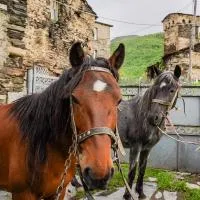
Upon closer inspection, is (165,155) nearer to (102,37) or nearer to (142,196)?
(142,196)

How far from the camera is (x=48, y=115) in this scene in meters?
3.09

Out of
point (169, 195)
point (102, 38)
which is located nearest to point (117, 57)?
point (169, 195)

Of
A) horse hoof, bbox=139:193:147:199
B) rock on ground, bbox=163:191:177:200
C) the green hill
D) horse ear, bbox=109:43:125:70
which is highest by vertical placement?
the green hill

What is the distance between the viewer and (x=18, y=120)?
3.38 meters

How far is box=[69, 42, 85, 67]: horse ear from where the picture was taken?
2.73m

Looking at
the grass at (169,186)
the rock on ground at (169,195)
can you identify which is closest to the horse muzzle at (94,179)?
the grass at (169,186)

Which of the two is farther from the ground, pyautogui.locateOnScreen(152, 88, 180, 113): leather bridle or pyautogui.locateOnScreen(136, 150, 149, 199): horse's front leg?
pyautogui.locateOnScreen(152, 88, 180, 113): leather bridle

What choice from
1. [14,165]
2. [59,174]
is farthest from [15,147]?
[59,174]

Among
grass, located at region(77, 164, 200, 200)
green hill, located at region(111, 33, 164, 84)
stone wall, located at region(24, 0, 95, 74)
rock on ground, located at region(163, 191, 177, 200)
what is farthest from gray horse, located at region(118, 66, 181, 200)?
green hill, located at region(111, 33, 164, 84)

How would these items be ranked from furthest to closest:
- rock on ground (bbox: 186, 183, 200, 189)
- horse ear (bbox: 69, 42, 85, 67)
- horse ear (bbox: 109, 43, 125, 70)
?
rock on ground (bbox: 186, 183, 200, 189)
horse ear (bbox: 109, 43, 125, 70)
horse ear (bbox: 69, 42, 85, 67)

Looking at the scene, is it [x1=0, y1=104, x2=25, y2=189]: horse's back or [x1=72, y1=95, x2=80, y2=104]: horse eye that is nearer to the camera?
[x1=72, y1=95, x2=80, y2=104]: horse eye

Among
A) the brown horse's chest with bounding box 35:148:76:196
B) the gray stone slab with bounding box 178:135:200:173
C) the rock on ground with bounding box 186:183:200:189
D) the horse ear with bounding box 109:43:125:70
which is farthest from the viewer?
the gray stone slab with bounding box 178:135:200:173

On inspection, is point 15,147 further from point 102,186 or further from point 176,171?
point 176,171

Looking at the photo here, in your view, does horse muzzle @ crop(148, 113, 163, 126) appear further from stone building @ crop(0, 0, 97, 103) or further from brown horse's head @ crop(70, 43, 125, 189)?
stone building @ crop(0, 0, 97, 103)
